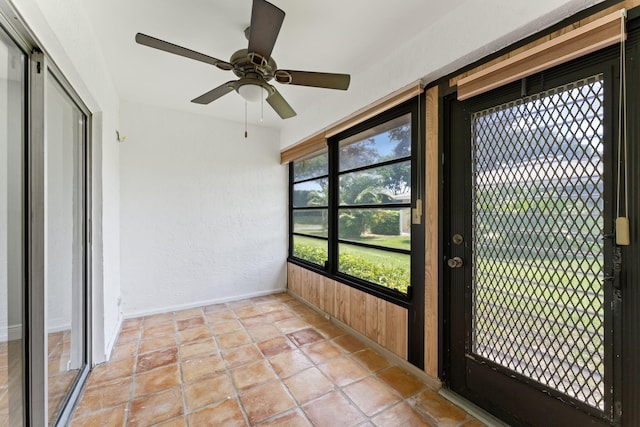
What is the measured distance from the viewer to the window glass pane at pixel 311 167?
10.9 ft

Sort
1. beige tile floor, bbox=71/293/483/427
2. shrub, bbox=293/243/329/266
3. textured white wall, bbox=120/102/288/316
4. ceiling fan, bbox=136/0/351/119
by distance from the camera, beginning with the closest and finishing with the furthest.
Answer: ceiling fan, bbox=136/0/351/119 < beige tile floor, bbox=71/293/483/427 < textured white wall, bbox=120/102/288/316 < shrub, bbox=293/243/329/266

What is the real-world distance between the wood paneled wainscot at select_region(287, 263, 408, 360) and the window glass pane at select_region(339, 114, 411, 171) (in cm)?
129

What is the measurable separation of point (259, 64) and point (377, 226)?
5.36 feet

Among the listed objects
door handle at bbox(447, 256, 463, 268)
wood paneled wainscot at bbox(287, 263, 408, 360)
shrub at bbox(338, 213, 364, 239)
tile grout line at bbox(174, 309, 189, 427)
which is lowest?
tile grout line at bbox(174, 309, 189, 427)

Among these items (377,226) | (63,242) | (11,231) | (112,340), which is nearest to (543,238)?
(377,226)

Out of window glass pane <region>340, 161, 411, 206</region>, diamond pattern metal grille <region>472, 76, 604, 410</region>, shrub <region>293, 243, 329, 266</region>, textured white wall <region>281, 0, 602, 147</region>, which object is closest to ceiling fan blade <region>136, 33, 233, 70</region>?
textured white wall <region>281, 0, 602, 147</region>

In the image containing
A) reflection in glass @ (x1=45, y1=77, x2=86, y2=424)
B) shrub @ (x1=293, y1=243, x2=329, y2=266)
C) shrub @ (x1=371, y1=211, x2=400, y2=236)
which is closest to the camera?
reflection in glass @ (x1=45, y1=77, x2=86, y2=424)

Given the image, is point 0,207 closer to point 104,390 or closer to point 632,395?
point 104,390

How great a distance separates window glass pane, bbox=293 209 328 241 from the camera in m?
3.34

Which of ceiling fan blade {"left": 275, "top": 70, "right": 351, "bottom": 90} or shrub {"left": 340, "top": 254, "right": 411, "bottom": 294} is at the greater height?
ceiling fan blade {"left": 275, "top": 70, "right": 351, "bottom": 90}

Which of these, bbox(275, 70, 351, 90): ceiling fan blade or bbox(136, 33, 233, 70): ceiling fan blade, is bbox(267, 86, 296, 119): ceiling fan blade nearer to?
bbox(275, 70, 351, 90): ceiling fan blade

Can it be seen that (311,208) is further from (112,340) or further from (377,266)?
(112,340)

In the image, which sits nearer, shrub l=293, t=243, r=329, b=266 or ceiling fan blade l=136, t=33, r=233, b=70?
ceiling fan blade l=136, t=33, r=233, b=70

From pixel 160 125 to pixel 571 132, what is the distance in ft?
12.2
